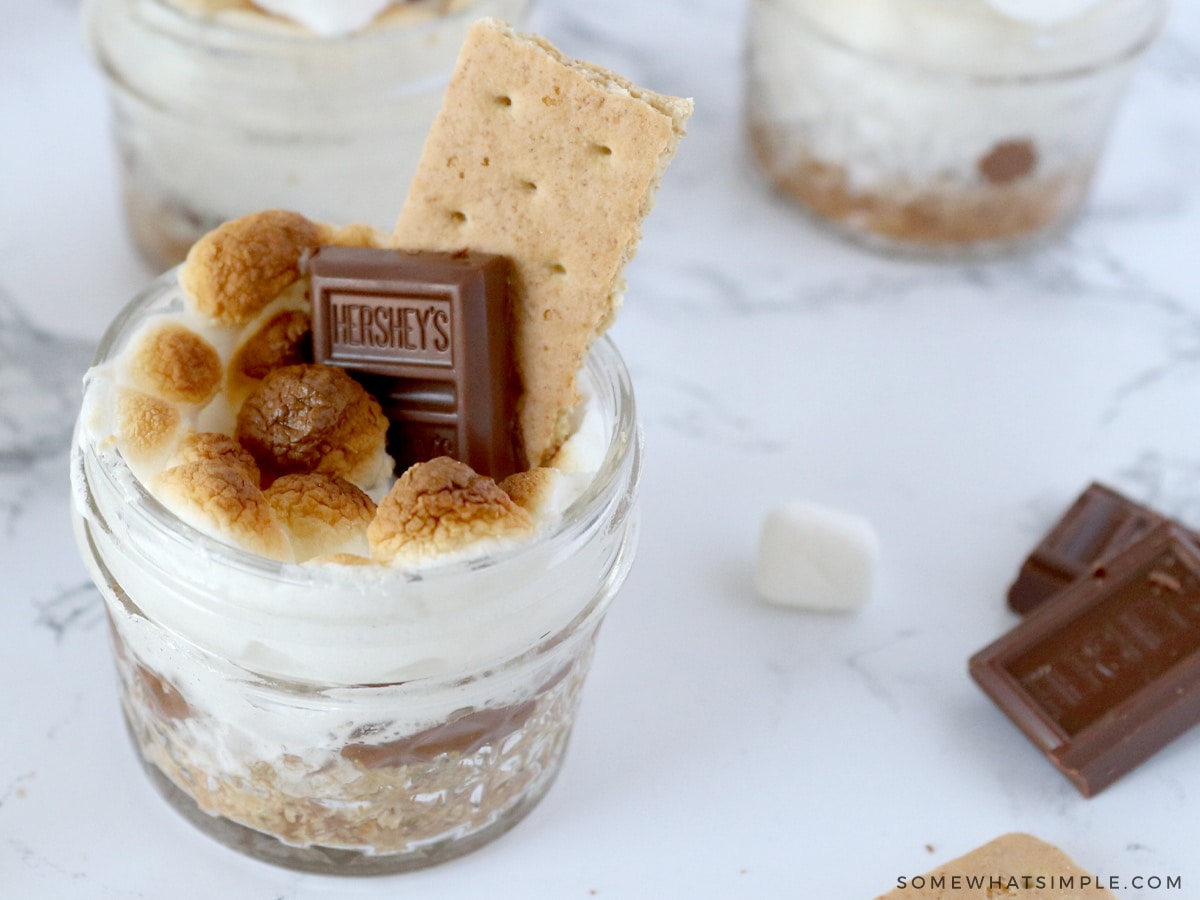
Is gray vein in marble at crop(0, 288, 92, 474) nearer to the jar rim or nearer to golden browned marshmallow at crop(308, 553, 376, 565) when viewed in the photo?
the jar rim

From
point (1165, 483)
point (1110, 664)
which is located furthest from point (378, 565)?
point (1165, 483)

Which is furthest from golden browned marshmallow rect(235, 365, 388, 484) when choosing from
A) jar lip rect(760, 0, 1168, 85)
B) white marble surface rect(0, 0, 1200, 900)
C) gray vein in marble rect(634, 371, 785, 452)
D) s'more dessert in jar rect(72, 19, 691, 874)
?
jar lip rect(760, 0, 1168, 85)

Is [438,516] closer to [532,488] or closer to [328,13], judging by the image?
[532,488]

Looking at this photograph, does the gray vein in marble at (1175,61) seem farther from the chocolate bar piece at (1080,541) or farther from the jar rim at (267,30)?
the jar rim at (267,30)

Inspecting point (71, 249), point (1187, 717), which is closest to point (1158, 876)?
point (1187, 717)

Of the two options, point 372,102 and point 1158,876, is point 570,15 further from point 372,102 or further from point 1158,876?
point 1158,876
